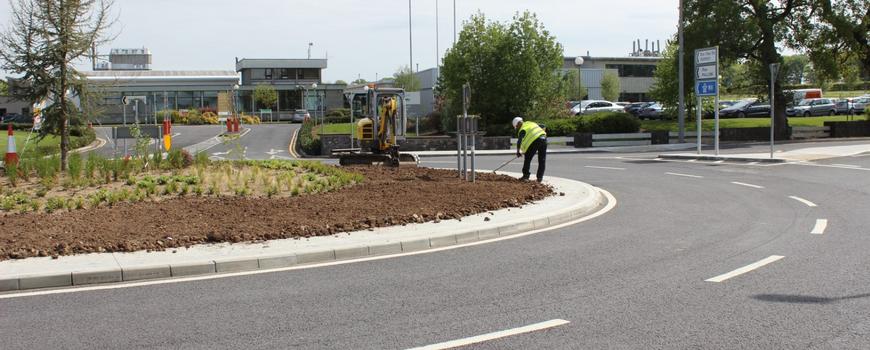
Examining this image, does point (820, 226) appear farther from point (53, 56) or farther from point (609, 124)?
point (609, 124)

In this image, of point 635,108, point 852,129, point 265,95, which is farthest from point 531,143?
point 265,95

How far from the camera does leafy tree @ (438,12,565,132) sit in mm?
41250

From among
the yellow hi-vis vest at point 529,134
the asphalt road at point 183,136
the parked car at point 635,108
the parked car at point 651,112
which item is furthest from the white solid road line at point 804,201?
the parked car at point 635,108

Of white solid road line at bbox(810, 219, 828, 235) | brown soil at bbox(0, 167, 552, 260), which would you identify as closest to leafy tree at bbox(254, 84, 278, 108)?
brown soil at bbox(0, 167, 552, 260)

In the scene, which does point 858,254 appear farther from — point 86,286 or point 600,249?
point 86,286

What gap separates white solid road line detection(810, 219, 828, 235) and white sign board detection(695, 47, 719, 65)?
1675cm

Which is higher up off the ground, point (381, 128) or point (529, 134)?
point (381, 128)

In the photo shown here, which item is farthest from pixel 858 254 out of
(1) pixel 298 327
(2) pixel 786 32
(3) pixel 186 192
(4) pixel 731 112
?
(4) pixel 731 112

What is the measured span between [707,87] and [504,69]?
49.2 ft

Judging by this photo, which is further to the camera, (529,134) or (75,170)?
(529,134)

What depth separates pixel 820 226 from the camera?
10.9 meters

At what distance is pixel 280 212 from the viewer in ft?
37.0

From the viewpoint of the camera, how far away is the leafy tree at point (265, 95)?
73500mm

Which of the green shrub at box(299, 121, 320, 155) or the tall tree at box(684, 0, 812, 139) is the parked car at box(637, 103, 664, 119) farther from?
the green shrub at box(299, 121, 320, 155)
